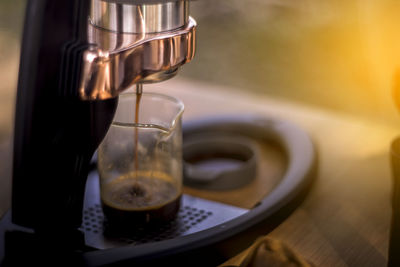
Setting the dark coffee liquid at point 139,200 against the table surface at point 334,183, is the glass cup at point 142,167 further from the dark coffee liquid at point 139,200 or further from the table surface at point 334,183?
the table surface at point 334,183

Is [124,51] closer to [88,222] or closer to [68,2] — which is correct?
[68,2]

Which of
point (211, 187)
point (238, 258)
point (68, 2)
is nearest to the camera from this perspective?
point (68, 2)

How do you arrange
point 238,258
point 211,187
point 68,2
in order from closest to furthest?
point 68,2, point 238,258, point 211,187

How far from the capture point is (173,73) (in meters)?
0.43

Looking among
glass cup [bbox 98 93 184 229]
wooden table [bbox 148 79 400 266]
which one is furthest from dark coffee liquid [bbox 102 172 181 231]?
wooden table [bbox 148 79 400 266]

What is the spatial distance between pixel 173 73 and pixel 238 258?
0.17 metres

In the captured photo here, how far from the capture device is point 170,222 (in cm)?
50

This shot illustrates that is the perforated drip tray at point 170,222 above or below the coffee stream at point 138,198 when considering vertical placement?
below

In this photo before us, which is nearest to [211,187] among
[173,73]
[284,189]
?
[284,189]

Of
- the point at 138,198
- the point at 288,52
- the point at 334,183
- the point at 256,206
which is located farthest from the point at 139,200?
the point at 288,52

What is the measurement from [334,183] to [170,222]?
200 mm

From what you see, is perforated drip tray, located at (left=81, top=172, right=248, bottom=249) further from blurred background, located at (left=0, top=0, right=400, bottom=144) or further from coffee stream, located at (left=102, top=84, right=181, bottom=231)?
blurred background, located at (left=0, top=0, right=400, bottom=144)

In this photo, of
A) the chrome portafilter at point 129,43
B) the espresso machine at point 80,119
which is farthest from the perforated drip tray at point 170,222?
the chrome portafilter at point 129,43

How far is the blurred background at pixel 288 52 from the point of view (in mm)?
1968
